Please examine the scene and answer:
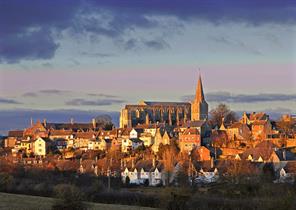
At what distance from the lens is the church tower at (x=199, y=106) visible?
132 meters

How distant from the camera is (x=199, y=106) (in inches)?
5315

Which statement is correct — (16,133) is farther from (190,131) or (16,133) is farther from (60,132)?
(190,131)

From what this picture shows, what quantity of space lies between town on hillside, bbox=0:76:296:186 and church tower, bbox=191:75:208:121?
22 centimetres

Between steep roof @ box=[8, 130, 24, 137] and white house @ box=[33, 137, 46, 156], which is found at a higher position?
steep roof @ box=[8, 130, 24, 137]

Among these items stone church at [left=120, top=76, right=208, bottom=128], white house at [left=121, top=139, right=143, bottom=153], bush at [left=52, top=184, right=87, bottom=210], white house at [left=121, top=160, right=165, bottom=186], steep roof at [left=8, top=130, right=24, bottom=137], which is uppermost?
stone church at [left=120, top=76, right=208, bottom=128]

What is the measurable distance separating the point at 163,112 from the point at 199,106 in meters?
8.62

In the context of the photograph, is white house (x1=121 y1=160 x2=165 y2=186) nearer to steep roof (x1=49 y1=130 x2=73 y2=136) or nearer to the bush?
the bush

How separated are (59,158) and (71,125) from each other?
1429 inches

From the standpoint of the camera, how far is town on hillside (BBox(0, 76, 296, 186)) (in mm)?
71250

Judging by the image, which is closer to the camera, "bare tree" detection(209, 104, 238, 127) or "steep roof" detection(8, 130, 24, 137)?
"bare tree" detection(209, 104, 238, 127)

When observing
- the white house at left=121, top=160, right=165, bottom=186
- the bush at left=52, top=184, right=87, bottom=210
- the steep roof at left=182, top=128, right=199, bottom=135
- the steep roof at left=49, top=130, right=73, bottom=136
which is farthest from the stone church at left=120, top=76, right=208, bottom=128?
the bush at left=52, top=184, right=87, bottom=210

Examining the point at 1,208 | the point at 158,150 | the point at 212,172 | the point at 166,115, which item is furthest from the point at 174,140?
the point at 1,208

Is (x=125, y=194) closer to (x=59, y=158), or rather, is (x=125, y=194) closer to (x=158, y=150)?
(x=158, y=150)

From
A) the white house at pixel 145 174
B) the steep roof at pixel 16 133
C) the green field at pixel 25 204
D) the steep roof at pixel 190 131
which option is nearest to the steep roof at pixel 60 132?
the steep roof at pixel 16 133
